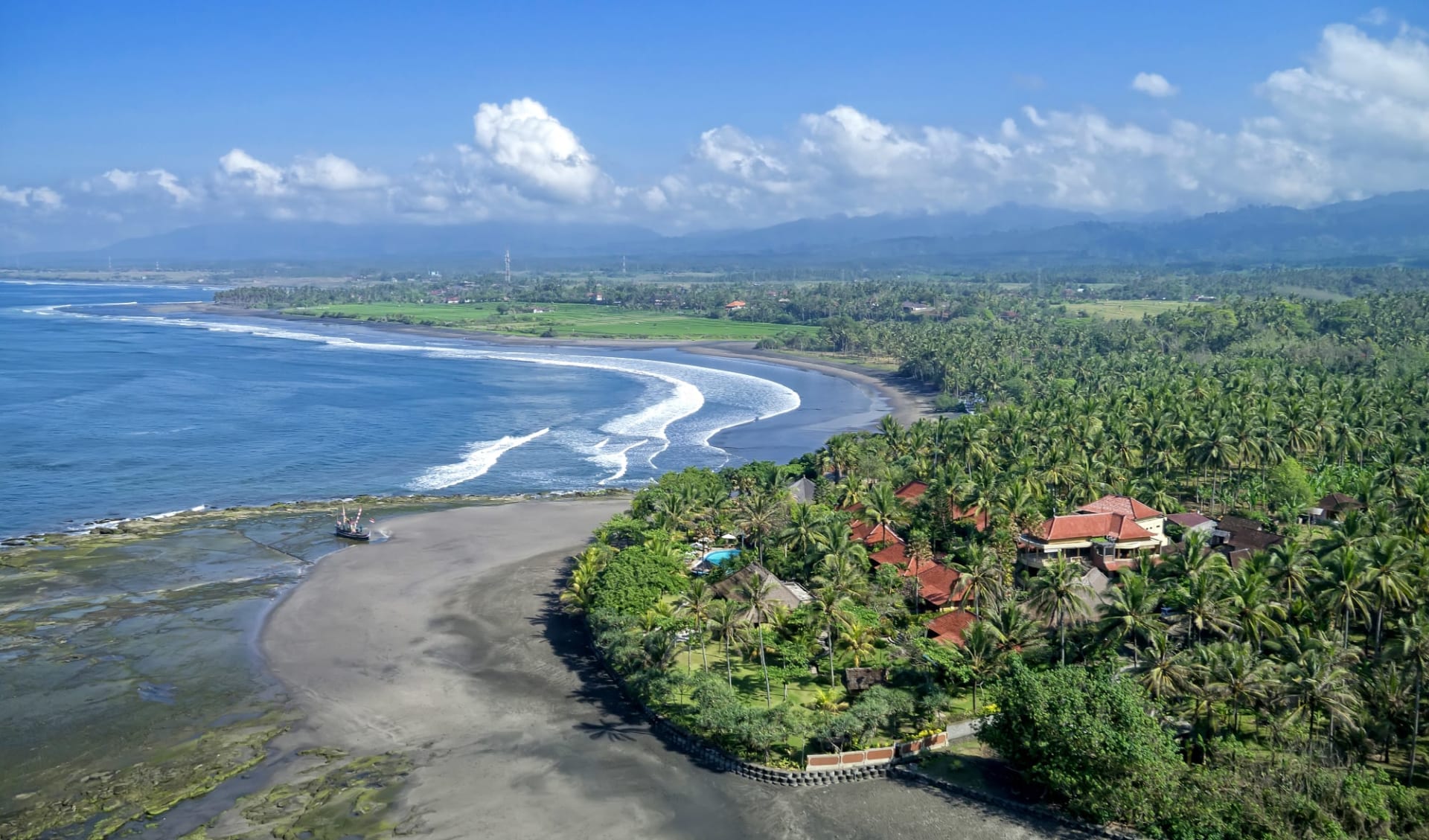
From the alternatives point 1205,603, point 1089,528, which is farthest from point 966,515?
point 1205,603

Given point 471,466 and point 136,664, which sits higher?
point 471,466

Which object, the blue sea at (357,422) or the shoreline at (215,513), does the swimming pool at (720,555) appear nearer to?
the shoreline at (215,513)

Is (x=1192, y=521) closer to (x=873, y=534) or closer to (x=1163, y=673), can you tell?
(x=873, y=534)

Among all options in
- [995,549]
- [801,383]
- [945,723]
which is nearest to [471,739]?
[945,723]

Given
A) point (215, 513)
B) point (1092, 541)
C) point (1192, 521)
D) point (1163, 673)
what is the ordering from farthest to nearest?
point (215, 513) < point (1192, 521) < point (1092, 541) < point (1163, 673)

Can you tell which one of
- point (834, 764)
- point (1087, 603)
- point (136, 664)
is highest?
point (1087, 603)

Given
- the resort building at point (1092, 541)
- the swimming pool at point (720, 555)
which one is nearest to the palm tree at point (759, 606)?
the swimming pool at point (720, 555)

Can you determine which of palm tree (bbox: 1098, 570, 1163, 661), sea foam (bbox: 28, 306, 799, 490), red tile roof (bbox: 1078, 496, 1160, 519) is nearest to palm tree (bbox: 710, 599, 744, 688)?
palm tree (bbox: 1098, 570, 1163, 661)
